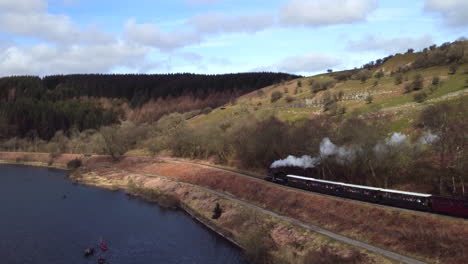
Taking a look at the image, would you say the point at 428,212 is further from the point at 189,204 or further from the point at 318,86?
the point at 318,86

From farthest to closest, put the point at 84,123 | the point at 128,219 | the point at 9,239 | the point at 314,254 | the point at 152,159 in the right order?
the point at 84,123, the point at 152,159, the point at 128,219, the point at 9,239, the point at 314,254

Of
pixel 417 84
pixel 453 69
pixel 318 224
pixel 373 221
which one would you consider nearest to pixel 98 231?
pixel 318 224

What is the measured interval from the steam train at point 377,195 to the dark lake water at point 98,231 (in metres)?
14.0

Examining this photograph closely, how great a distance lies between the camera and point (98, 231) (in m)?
56.8

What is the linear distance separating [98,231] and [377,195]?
128 feet

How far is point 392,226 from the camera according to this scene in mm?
38312

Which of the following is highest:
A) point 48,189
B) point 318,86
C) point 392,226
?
point 318,86

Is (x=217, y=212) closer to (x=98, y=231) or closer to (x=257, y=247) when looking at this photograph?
(x=98, y=231)

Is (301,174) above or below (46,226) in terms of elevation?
above

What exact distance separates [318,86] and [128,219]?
355 ft

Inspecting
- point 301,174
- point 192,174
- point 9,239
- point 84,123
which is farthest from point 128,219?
point 84,123

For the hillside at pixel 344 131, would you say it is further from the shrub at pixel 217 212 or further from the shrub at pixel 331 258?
the shrub at pixel 331 258

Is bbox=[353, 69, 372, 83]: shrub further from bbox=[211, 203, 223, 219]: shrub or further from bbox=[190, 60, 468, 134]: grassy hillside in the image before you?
bbox=[211, 203, 223, 219]: shrub

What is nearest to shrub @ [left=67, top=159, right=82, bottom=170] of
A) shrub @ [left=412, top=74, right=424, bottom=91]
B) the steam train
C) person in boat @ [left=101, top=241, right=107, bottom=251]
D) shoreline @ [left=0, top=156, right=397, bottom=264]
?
shoreline @ [left=0, top=156, right=397, bottom=264]
